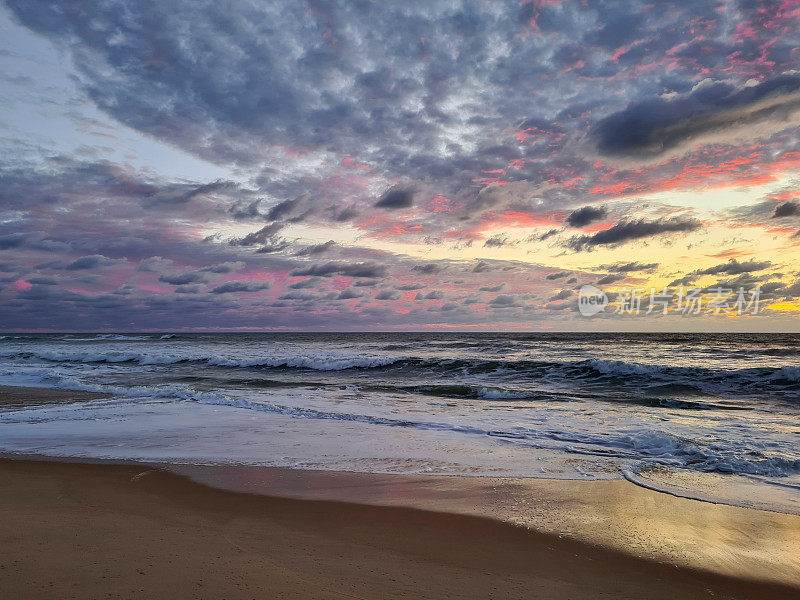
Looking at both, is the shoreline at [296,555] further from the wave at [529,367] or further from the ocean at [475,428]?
the wave at [529,367]

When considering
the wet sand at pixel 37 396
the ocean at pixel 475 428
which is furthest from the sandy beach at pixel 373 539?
the wet sand at pixel 37 396

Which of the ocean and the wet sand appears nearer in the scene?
the ocean

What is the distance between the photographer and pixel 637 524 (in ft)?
16.1

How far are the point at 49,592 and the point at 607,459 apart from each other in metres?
7.37

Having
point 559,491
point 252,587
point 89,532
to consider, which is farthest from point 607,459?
point 89,532

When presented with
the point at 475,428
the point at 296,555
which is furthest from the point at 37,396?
the point at 296,555

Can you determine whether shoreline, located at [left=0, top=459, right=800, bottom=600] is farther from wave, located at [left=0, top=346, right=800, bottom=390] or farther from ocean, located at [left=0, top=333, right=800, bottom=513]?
wave, located at [left=0, top=346, right=800, bottom=390]

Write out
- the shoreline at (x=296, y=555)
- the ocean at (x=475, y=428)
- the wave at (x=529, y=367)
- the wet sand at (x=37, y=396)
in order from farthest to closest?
the wave at (x=529, y=367) < the wet sand at (x=37, y=396) < the ocean at (x=475, y=428) < the shoreline at (x=296, y=555)

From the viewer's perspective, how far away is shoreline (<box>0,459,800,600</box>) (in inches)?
134

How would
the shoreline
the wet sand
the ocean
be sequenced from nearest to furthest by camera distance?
1. the shoreline
2. the ocean
3. the wet sand

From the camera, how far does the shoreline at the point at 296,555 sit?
11.2 ft

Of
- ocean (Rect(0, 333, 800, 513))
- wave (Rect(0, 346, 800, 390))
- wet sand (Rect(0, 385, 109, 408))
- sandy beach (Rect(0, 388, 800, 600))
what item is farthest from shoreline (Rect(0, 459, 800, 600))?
wave (Rect(0, 346, 800, 390))

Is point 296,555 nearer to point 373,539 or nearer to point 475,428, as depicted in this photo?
point 373,539

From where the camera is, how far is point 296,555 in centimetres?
402
